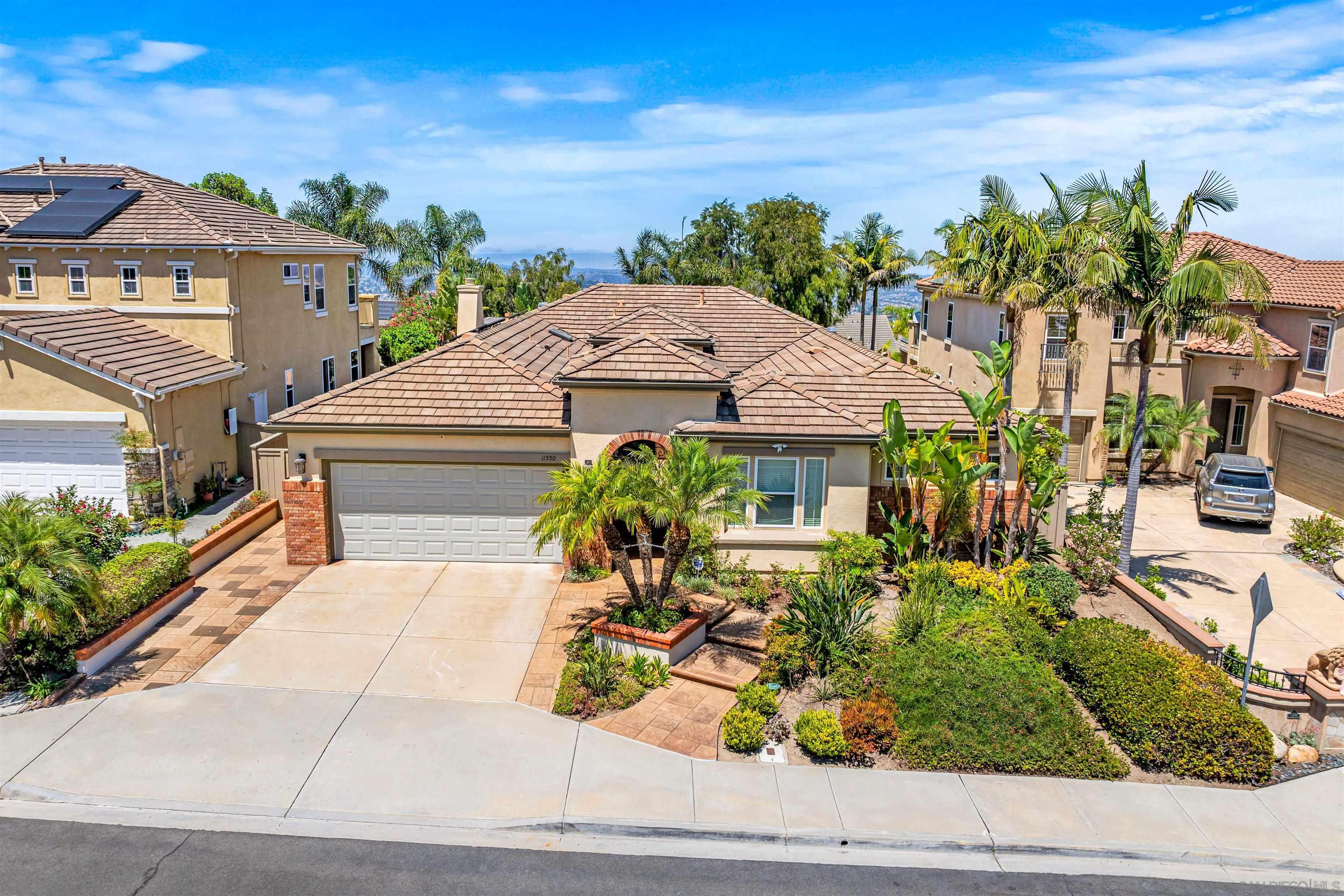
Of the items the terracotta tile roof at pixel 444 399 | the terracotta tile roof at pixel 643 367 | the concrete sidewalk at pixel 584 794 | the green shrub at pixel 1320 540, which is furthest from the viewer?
the green shrub at pixel 1320 540

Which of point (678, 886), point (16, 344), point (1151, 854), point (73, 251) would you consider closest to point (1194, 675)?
point (1151, 854)

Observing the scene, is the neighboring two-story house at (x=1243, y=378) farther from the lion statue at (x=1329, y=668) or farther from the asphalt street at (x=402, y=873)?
the asphalt street at (x=402, y=873)

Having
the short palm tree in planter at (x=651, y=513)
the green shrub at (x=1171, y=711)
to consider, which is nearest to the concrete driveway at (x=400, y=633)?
the short palm tree in planter at (x=651, y=513)

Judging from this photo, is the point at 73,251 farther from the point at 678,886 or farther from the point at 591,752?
the point at 678,886

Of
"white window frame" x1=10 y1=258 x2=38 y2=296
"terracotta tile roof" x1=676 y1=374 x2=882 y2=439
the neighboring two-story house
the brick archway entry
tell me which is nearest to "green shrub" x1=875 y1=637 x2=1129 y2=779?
"terracotta tile roof" x1=676 y1=374 x2=882 y2=439

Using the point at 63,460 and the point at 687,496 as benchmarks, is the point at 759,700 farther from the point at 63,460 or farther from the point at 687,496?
the point at 63,460

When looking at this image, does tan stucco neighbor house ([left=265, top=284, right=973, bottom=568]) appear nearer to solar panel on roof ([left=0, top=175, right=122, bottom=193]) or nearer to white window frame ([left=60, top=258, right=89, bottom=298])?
white window frame ([left=60, top=258, right=89, bottom=298])
